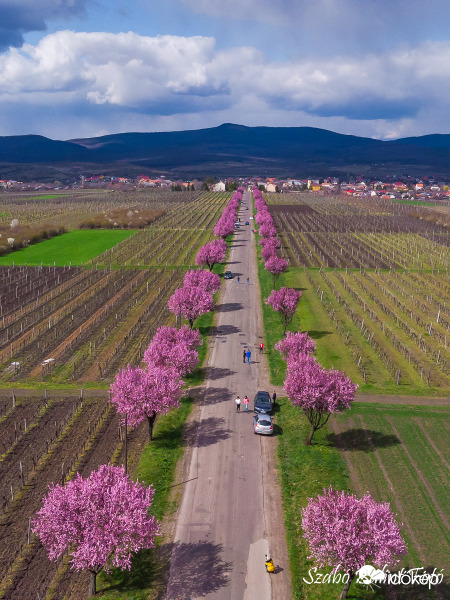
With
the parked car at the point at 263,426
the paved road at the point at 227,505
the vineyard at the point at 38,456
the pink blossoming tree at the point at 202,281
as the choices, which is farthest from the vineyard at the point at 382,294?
the vineyard at the point at 38,456

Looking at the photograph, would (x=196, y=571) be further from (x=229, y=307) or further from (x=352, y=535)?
(x=229, y=307)

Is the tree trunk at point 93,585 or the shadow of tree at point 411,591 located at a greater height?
the tree trunk at point 93,585

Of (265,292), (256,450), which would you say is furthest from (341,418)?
(265,292)

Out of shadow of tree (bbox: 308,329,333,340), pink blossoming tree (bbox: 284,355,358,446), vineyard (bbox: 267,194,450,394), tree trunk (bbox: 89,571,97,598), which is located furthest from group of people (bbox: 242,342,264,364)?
tree trunk (bbox: 89,571,97,598)

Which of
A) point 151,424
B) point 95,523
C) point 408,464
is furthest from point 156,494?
point 408,464

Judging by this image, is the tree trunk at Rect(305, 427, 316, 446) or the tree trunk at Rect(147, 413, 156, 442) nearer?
the tree trunk at Rect(305, 427, 316, 446)

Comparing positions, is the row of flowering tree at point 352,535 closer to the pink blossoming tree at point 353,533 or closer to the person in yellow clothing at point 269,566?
the pink blossoming tree at point 353,533

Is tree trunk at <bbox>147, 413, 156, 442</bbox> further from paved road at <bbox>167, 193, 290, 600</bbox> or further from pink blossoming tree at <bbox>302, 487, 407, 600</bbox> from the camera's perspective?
pink blossoming tree at <bbox>302, 487, 407, 600</bbox>
